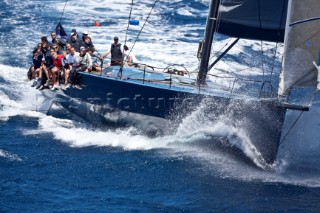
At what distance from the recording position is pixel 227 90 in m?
19.2

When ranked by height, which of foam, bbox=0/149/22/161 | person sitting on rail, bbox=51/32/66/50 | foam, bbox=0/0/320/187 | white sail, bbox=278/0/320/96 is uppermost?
white sail, bbox=278/0/320/96

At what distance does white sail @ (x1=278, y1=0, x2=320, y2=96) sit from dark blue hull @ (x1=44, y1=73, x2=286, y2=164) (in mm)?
997

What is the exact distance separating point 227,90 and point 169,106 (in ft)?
5.74

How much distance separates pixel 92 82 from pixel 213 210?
6.50 metres

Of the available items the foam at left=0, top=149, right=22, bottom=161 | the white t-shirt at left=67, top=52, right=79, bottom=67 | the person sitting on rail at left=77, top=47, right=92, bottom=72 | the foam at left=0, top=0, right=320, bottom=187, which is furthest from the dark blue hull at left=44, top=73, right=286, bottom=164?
the foam at left=0, top=149, right=22, bottom=161

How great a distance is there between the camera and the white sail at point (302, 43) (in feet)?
52.7

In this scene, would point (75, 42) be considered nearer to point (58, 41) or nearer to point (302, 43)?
point (58, 41)

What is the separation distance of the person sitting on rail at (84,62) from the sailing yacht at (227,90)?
513 mm

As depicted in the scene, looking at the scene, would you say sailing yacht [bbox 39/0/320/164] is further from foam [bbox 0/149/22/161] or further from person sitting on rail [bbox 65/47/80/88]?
foam [bbox 0/149/22/161]

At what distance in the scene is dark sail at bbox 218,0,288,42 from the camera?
19375 mm

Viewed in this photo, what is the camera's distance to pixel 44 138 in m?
18.9

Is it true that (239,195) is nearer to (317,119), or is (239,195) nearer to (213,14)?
(213,14)

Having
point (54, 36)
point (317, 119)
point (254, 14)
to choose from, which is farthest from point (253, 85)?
point (54, 36)

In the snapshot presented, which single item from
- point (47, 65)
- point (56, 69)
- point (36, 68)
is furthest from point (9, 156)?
point (36, 68)
